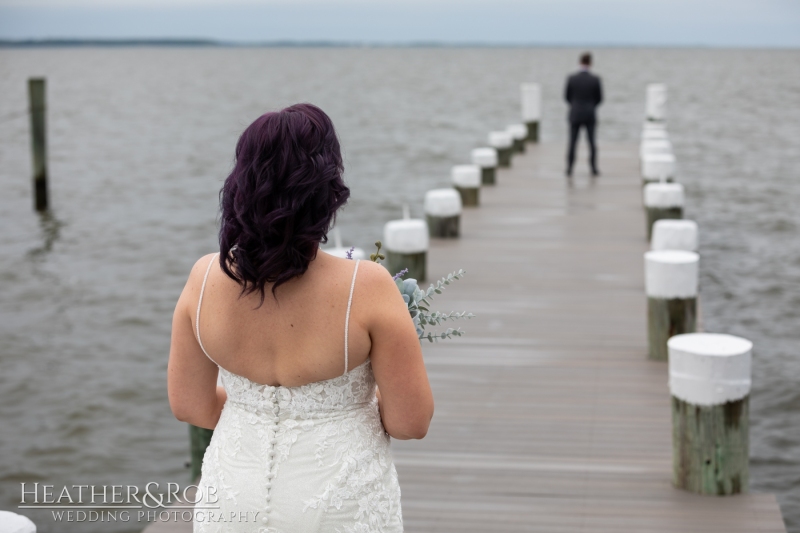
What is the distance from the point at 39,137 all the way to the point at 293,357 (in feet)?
69.0

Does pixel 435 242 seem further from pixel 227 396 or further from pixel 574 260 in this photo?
pixel 227 396

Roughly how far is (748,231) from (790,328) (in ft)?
23.1

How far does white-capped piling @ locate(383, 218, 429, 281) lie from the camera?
357 inches

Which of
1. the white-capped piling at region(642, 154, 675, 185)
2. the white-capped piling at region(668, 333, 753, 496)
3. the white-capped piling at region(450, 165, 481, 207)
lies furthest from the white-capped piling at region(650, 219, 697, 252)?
the white-capped piling at region(450, 165, 481, 207)

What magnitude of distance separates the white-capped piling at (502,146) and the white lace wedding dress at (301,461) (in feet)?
51.3

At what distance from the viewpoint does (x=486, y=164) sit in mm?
15727

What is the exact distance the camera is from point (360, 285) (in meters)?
2.38

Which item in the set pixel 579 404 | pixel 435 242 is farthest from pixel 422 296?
pixel 435 242

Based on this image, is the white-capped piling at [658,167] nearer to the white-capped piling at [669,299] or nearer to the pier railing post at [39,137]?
the white-capped piling at [669,299]

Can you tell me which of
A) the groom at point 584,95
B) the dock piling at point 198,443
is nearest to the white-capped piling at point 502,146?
the groom at point 584,95

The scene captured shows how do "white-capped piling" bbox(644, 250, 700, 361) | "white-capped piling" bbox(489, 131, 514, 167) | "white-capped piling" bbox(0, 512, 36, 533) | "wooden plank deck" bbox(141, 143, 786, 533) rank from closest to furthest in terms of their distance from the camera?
1. "white-capped piling" bbox(0, 512, 36, 533)
2. "wooden plank deck" bbox(141, 143, 786, 533)
3. "white-capped piling" bbox(644, 250, 700, 361)
4. "white-capped piling" bbox(489, 131, 514, 167)

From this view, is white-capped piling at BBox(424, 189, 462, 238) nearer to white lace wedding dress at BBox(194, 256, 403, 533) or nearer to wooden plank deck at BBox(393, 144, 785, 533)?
wooden plank deck at BBox(393, 144, 785, 533)

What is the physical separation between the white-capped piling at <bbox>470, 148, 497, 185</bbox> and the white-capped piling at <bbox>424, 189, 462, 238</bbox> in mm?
4202

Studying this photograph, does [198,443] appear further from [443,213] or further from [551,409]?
[443,213]
